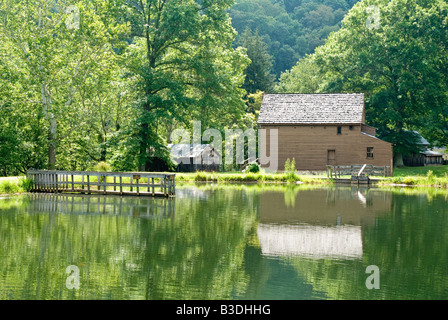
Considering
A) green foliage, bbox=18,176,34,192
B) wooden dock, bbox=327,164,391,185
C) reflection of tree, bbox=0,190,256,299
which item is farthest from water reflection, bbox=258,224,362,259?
wooden dock, bbox=327,164,391,185

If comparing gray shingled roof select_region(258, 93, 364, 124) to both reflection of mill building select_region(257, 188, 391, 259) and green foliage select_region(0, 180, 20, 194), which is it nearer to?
reflection of mill building select_region(257, 188, 391, 259)

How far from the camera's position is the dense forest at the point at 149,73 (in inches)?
1656

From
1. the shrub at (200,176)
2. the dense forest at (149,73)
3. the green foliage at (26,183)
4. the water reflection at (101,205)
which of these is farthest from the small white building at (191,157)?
the water reflection at (101,205)

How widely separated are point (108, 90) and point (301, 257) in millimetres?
42204

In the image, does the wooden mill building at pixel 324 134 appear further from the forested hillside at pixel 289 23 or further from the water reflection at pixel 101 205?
the forested hillside at pixel 289 23

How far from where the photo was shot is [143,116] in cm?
4666

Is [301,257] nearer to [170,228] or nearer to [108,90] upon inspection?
[170,228]

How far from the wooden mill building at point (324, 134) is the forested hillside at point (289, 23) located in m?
63.2

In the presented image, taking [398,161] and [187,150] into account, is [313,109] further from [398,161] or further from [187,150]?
[398,161]

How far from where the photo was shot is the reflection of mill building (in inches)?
663

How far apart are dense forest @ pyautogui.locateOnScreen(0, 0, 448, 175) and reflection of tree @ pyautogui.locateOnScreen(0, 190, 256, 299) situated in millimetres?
20233

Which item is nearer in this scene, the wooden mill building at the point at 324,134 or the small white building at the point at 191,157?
the wooden mill building at the point at 324,134

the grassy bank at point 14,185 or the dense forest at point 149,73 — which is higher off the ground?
the dense forest at point 149,73
